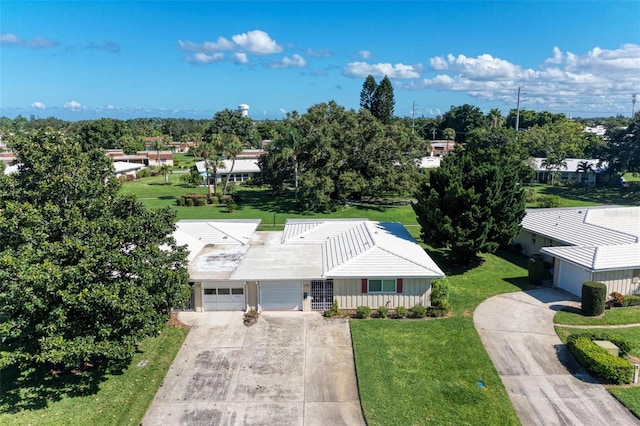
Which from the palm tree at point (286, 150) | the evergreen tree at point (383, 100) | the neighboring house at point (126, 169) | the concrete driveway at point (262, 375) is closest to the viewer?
the concrete driveway at point (262, 375)

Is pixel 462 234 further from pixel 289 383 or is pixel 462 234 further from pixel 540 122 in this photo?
pixel 540 122

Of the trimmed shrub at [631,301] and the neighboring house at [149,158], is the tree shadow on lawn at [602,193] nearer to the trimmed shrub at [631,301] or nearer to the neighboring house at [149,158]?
the trimmed shrub at [631,301]

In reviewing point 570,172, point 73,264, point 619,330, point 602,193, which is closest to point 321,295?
point 73,264

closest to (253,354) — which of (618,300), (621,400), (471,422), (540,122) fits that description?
(471,422)

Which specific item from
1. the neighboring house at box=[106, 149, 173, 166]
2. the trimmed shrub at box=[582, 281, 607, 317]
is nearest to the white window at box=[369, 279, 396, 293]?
the trimmed shrub at box=[582, 281, 607, 317]

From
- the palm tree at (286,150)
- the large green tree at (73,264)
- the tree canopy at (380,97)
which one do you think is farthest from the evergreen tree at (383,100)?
the large green tree at (73,264)

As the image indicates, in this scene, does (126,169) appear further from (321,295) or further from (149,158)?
(321,295)
